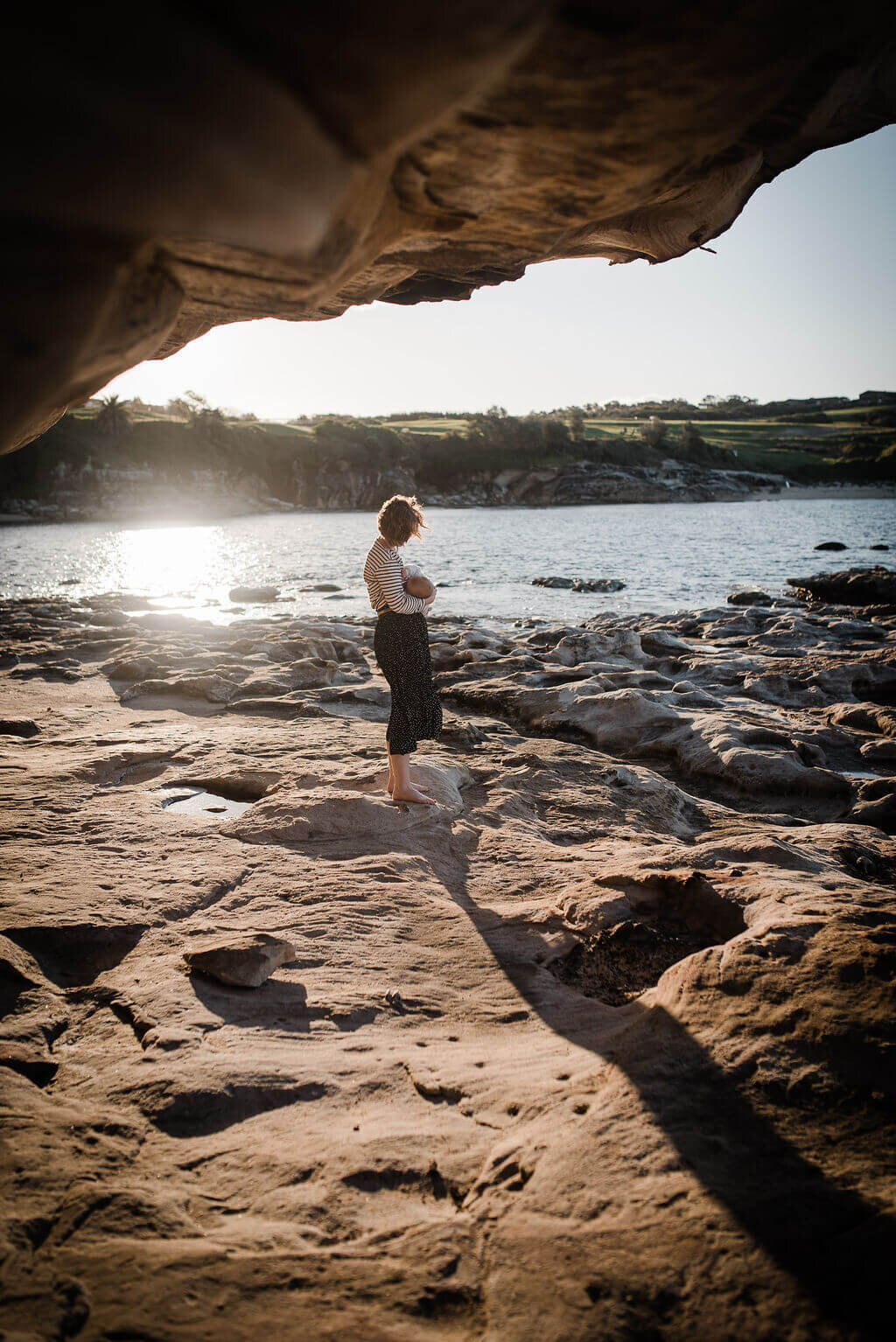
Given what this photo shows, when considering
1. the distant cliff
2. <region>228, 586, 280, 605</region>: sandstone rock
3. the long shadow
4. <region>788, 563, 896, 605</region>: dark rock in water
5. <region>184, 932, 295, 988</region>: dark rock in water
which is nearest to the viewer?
the long shadow

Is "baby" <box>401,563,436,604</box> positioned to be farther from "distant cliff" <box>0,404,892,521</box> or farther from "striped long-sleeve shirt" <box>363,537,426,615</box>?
"distant cliff" <box>0,404,892,521</box>

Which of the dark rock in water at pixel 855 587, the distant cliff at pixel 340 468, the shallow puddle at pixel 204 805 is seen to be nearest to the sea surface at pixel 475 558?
the dark rock in water at pixel 855 587

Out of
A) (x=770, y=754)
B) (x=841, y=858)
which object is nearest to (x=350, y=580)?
(x=770, y=754)

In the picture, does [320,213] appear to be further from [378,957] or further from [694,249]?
[378,957]

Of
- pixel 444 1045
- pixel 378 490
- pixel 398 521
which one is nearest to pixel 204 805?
pixel 398 521

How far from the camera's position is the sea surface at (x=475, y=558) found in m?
20.0

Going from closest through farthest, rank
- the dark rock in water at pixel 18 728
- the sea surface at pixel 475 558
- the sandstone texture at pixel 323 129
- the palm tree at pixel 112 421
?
the sandstone texture at pixel 323 129, the dark rock in water at pixel 18 728, the sea surface at pixel 475 558, the palm tree at pixel 112 421

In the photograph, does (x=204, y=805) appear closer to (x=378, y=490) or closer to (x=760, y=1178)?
(x=760, y=1178)

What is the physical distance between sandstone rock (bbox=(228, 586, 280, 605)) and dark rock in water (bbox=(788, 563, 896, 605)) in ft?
45.8

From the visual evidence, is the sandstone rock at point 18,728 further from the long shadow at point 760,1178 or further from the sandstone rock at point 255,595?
the sandstone rock at point 255,595

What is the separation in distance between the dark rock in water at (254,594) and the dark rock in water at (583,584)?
775 centimetres

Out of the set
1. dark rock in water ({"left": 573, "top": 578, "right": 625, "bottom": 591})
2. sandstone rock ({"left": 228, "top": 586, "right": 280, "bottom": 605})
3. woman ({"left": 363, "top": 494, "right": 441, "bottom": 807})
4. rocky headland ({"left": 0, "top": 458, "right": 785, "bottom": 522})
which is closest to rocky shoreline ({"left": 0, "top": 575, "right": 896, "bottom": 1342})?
woman ({"left": 363, "top": 494, "right": 441, "bottom": 807})

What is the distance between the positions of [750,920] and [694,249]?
2975mm

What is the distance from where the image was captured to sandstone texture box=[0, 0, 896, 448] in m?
1.89
